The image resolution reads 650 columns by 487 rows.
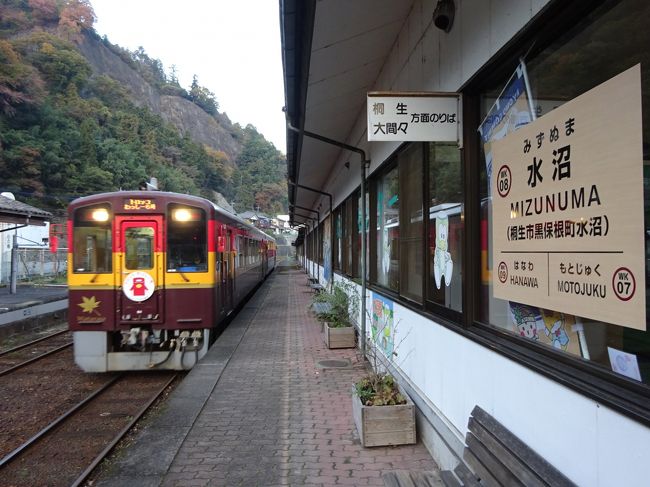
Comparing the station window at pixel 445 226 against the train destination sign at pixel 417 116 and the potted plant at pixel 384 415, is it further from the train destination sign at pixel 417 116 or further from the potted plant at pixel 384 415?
the potted plant at pixel 384 415

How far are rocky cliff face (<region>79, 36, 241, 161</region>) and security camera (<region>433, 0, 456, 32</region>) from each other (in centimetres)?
10027

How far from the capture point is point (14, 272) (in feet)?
57.8

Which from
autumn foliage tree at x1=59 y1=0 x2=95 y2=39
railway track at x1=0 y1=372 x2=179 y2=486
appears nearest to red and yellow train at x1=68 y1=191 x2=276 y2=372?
railway track at x1=0 y1=372 x2=179 y2=486

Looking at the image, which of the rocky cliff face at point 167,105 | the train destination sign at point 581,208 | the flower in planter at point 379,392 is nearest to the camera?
the train destination sign at point 581,208

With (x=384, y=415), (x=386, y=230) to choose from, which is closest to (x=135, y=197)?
(x=386, y=230)

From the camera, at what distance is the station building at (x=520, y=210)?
184 cm

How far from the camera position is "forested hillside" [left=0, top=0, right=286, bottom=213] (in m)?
47.1

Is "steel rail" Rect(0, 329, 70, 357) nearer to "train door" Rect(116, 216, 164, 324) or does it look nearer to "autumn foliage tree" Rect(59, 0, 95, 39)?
"train door" Rect(116, 216, 164, 324)

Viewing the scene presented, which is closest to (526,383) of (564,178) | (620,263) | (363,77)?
(620,263)

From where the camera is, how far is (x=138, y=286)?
7176mm

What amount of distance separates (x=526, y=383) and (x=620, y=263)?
35.0 inches

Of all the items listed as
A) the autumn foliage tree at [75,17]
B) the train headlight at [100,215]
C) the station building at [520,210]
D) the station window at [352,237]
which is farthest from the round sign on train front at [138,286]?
the autumn foliage tree at [75,17]

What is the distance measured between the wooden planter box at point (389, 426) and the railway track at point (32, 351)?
6.53m

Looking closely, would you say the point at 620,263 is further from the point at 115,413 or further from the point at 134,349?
the point at 134,349
